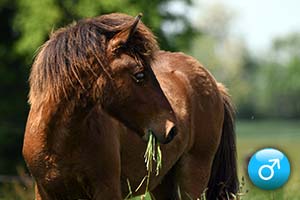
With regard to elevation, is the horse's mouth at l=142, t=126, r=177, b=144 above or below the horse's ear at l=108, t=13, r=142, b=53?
below

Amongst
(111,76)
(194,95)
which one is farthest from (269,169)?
(111,76)

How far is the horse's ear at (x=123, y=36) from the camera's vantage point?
5086 millimetres

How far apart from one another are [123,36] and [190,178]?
2.32m

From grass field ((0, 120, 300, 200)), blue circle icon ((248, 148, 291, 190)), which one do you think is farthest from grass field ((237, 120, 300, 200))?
blue circle icon ((248, 148, 291, 190))

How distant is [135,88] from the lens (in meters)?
5.12

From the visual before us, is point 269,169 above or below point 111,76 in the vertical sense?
below

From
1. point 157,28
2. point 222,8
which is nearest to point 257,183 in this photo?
point 157,28

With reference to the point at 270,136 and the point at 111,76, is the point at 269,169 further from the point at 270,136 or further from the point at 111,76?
the point at 270,136

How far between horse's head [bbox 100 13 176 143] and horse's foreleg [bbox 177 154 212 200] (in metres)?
1.90

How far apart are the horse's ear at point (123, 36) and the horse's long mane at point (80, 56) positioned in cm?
5

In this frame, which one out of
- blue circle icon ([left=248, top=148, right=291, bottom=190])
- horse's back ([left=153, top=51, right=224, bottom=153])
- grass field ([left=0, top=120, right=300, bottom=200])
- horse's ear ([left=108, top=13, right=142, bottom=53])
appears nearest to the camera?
horse's ear ([left=108, top=13, right=142, bottom=53])

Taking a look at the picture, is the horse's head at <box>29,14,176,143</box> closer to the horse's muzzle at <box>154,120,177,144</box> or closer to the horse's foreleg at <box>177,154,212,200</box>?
the horse's muzzle at <box>154,120,177,144</box>

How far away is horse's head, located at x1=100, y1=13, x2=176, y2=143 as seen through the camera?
5102mm

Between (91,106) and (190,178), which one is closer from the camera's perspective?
(91,106)
